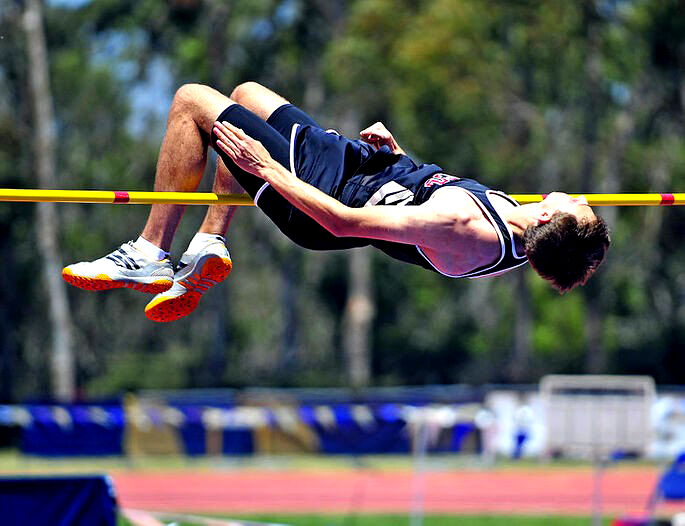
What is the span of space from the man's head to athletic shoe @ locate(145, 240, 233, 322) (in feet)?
4.89

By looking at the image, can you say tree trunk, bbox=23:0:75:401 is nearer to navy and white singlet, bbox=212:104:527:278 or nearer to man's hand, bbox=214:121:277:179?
navy and white singlet, bbox=212:104:527:278

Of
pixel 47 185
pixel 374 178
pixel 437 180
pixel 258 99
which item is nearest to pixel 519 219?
pixel 437 180

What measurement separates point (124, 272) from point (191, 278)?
0.31 metres

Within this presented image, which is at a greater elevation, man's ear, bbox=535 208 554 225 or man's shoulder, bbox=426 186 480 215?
man's shoulder, bbox=426 186 480 215

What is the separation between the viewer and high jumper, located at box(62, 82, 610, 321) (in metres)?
5.02

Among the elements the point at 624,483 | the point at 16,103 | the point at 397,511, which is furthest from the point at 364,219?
the point at 16,103

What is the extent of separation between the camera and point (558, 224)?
16.5ft

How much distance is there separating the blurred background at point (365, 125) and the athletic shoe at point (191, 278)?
16.1 m

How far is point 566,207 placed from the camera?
5121 millimetres

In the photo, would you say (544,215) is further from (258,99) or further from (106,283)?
(106,283)

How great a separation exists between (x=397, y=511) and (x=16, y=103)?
21.3 meters

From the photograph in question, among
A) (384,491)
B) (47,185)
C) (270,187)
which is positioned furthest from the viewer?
(47,185)

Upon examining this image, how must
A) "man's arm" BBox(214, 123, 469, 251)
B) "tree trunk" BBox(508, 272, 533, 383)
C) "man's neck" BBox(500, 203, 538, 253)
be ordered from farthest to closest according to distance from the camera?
"tree trunk" BBox(508, 272, 533, 383), "man's neck" BBox(500, 203, 538, 253), "man's arm" BBox(214, 123, 469, 251)

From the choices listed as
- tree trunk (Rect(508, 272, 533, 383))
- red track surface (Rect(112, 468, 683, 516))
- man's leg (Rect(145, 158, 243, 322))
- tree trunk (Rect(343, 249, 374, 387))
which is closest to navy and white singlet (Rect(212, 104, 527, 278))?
man's leg (Rect(145, 158, 243, 322))
